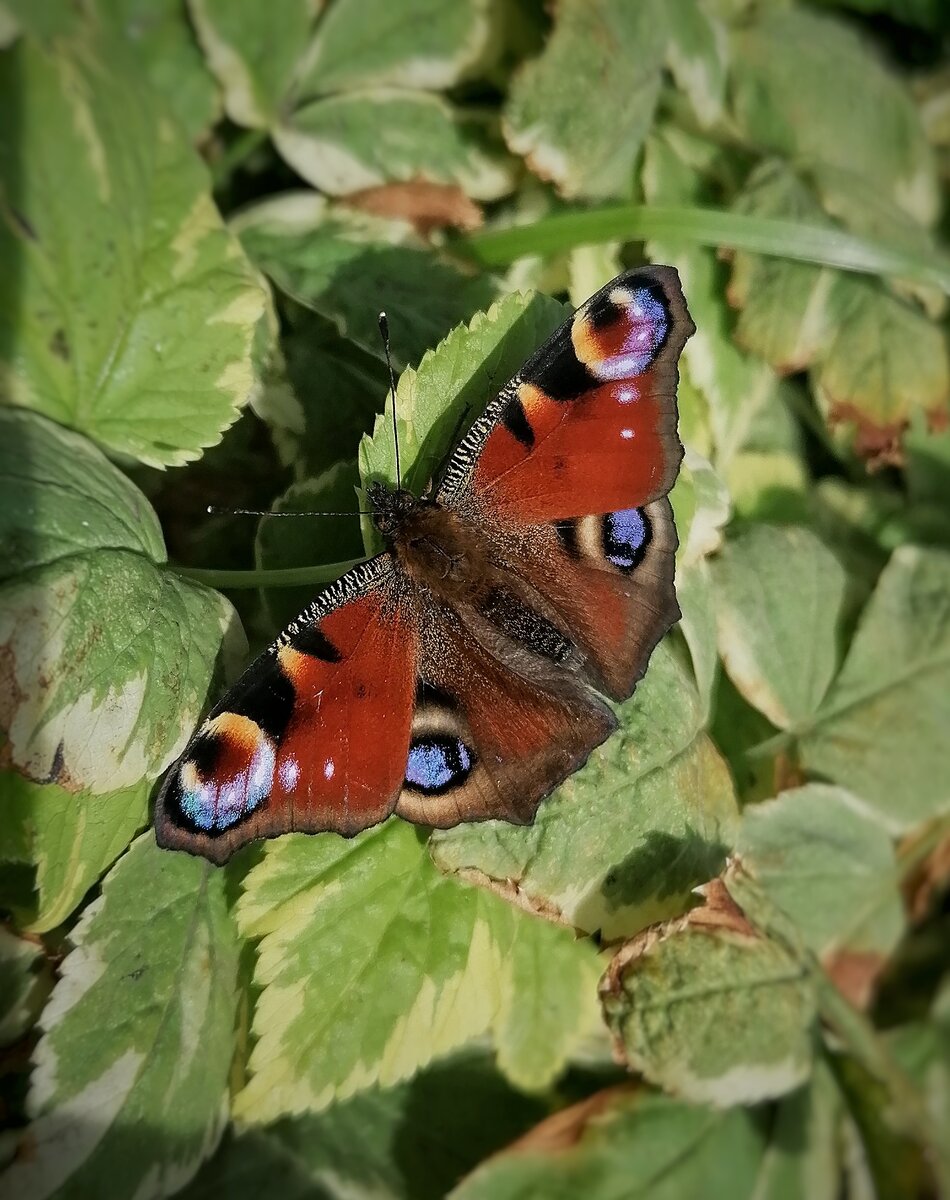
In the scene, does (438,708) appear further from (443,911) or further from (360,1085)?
(360,1085)

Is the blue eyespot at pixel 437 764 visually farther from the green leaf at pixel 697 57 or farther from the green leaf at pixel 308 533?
the green leaf at pixel 697 57

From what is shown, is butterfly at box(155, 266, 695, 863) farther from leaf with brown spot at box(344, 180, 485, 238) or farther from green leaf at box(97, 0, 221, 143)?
green leaf at box(97, 0, 221, 143)

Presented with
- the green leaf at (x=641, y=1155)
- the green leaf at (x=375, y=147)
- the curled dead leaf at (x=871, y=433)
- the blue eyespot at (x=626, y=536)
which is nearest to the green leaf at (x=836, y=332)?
the curled dead leaf at (x=871, y=433)

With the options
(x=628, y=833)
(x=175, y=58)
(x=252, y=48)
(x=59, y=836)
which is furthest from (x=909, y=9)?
(x=59, y=836)

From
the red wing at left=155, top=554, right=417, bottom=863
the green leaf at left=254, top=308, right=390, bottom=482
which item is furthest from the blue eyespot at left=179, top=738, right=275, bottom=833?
the green leaf at left=254, top=308, right=390, bottom=482

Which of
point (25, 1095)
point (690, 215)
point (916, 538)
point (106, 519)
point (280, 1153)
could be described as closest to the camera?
point (106, 519)

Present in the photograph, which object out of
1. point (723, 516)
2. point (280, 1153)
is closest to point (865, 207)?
point (723, 516)
